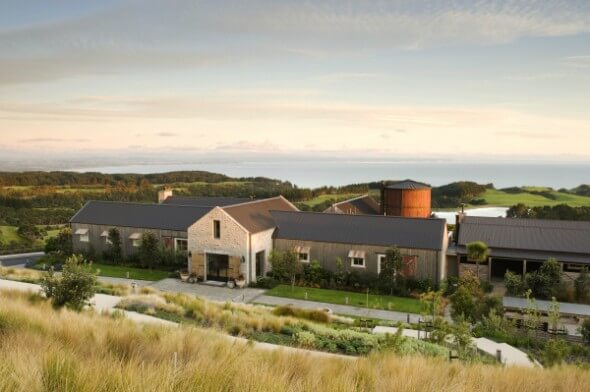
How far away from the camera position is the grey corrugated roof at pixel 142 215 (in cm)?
2948

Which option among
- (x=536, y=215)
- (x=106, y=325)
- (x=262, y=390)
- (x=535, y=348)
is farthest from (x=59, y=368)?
(x=536, y=215)

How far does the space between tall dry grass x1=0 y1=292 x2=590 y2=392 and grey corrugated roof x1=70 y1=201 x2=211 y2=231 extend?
21.4 meters

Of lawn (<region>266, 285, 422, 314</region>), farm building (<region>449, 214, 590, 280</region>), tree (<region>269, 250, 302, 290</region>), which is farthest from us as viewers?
tree (<region>269, 250, 302, 290</region>)

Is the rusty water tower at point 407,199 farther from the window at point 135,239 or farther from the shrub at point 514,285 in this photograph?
the window at point 135,239

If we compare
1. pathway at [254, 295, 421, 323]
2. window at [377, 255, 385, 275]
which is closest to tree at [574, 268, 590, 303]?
pathway at [254, 295, 421, 323]

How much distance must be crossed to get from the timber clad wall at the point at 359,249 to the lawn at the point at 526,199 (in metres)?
40.0

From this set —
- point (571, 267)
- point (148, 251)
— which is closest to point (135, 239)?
Answer: point (148, 251)

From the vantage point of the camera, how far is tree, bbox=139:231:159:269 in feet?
91.7

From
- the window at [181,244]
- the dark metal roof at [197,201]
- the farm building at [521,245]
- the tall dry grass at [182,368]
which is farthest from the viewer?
the dark metal roof at [197,201]

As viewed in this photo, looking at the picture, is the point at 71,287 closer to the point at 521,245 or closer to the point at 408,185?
the point at 521,245

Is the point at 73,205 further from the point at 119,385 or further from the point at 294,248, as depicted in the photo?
A: the point at 119,385

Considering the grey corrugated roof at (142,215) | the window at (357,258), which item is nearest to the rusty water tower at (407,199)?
the window at (357,258)

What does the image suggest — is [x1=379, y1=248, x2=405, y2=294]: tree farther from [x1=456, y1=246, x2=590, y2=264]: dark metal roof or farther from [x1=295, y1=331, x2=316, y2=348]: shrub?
[x1=295, y1=331, x2=316, y2=348]: shrub

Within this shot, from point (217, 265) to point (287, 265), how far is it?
4.52 meters
